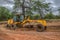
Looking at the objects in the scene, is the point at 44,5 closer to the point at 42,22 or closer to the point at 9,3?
the point at 9,3

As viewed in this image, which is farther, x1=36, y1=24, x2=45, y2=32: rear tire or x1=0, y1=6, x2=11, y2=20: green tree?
x1=0, y1=6, x2=11, y2=20: green tree

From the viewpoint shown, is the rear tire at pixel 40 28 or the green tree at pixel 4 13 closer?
the rear tire at pixel 40 28

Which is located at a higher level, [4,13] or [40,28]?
[4,13]

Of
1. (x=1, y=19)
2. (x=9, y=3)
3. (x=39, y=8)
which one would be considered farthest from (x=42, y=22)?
(x=1, y=19)

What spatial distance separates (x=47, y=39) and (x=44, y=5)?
516 inches

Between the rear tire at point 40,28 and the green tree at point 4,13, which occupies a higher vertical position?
the green tree at point 4,13

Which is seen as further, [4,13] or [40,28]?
[4,13]

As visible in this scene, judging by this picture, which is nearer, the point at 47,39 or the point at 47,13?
the point at 47,39

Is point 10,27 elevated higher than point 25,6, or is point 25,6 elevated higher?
point 25,6

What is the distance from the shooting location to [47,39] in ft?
39.8

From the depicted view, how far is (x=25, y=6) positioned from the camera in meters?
24.6

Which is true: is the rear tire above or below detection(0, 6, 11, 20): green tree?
below

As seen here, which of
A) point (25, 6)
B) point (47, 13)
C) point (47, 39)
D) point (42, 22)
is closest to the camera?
point (47, 39)

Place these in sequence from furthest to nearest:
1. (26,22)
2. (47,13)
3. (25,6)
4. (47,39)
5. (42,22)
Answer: (47,13)
(25,6)
(26,22)
(42,22)
(47,39)
